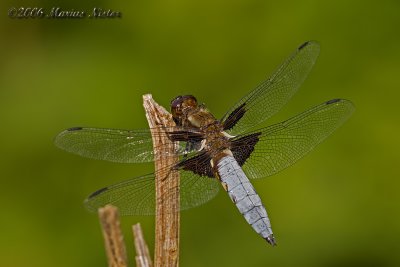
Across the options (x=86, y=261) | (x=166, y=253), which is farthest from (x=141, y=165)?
(x=166, y=253)

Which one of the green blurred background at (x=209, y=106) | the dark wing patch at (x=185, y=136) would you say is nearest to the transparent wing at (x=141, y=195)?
the dark wing patch at (x=185, y=136)

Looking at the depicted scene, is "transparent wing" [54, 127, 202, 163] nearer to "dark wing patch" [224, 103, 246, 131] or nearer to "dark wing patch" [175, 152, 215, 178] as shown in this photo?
"dark wing patch" [175, 152, 215, 178]

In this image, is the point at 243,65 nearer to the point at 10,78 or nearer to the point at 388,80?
A: the point at 388,80

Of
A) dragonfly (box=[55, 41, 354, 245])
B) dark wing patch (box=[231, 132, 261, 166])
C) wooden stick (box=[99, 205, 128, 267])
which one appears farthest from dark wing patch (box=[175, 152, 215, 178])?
wooden stick (box=[99, 205, 128, 267])

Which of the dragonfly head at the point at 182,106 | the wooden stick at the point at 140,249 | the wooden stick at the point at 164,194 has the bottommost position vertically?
the wooden stick at the point at 140,249

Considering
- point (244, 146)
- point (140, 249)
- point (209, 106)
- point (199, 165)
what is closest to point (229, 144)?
point (244, 146)

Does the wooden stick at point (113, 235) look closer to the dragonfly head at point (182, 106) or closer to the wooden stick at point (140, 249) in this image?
the wooden stick at point (140, 249)
